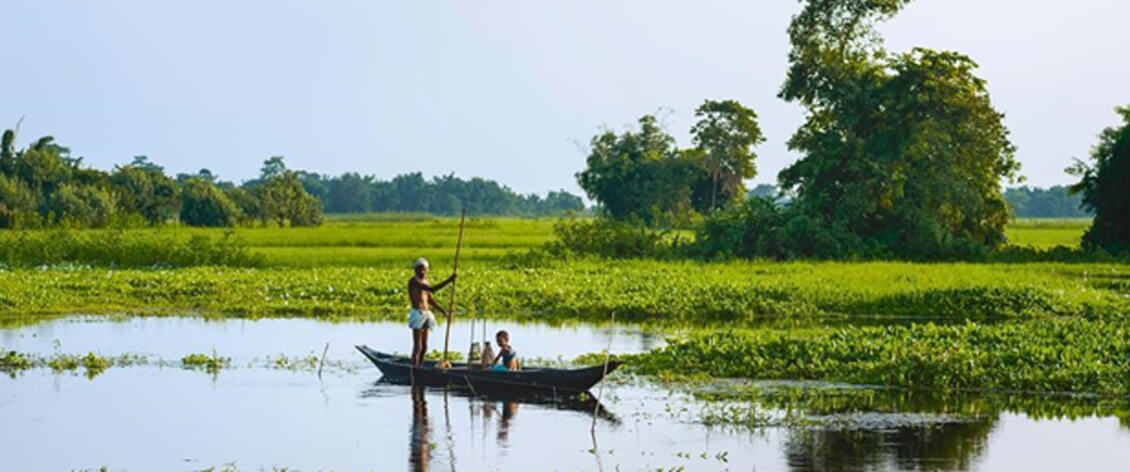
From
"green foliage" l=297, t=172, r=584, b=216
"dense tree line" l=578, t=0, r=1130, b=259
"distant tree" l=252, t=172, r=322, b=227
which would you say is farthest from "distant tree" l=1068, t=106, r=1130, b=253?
"green foliage" l=297, t=172, r=584, b=216

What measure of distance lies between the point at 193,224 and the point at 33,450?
188 feet

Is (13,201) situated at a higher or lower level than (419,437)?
higher

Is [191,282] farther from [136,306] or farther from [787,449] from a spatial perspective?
[787,449]

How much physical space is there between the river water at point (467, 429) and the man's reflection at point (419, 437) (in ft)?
0.10

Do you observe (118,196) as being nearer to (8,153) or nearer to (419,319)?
(8,153)

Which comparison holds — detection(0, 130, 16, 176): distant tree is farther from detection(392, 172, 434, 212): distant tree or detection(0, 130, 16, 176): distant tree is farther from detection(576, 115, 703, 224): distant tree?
detection(392, 172, 434, 212): distant tree

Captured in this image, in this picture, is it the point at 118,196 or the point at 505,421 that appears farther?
the point at 118,196

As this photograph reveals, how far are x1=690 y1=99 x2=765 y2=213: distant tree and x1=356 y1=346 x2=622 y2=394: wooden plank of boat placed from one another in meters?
51.8

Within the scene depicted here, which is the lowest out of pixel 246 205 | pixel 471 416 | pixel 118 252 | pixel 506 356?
pixel 471 416

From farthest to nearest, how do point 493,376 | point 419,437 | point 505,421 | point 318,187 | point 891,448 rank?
1. point 318,187
2. point 493,376
3. point 505,421
4. point 419,437
5. point 891,448

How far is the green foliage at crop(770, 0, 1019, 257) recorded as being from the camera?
4344 cm

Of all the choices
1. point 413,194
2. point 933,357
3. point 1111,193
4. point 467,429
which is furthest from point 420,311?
point 413,194

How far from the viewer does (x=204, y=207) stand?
70.1 meters

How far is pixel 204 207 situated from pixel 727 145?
2468 cm
